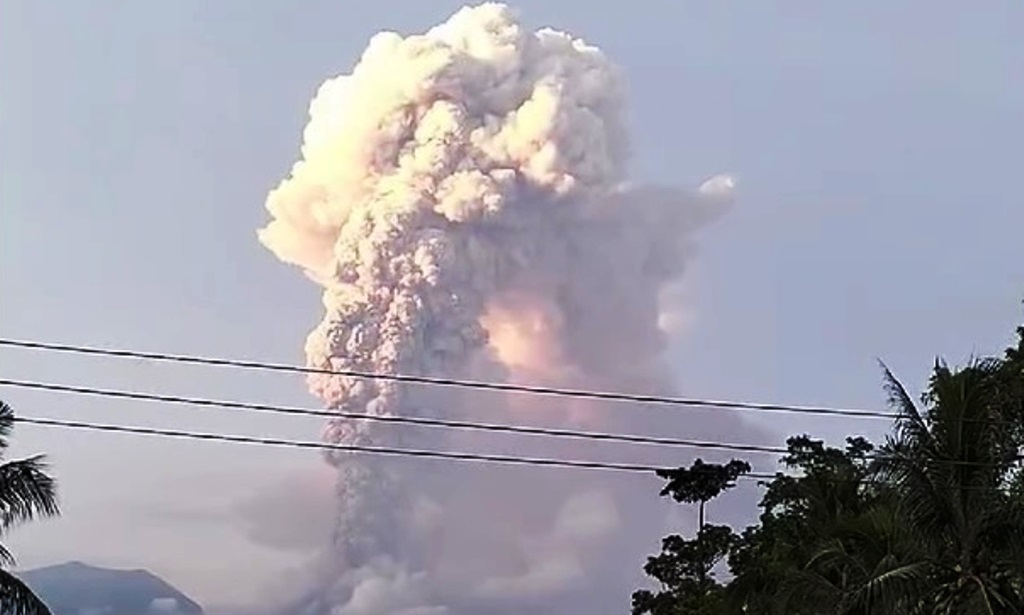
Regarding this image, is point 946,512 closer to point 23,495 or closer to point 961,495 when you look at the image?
point 961,495

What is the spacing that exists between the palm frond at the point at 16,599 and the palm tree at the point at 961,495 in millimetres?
11835

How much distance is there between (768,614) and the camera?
116 feet

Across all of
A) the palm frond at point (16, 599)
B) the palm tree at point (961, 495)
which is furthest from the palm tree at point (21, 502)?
the palm tree at point (961, 495)

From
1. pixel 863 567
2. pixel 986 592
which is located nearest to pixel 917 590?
pixel 986 592

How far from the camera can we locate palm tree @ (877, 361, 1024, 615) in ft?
78.3

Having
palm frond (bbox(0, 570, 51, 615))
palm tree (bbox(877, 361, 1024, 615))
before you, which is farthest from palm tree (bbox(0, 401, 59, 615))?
palm tree (bbox(877, 361, 1024, 615))

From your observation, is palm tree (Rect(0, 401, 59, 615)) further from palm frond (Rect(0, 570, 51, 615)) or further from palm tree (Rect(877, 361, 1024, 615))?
palm tree (Rect(877, 361, 1024, 615))

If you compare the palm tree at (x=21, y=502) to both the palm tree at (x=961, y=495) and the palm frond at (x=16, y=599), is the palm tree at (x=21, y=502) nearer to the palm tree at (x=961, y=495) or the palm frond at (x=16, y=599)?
the palm frond at (x=16, y=599)

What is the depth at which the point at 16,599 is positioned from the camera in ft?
67.1

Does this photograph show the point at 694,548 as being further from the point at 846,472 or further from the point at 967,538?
the point at 967,538

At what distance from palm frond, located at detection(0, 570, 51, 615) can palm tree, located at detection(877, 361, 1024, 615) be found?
466 inches

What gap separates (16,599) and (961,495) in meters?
12.7

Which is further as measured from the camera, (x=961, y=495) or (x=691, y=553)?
(x=691, y=553)

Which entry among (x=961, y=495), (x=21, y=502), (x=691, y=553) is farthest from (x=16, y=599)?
(x=691, y=553)
